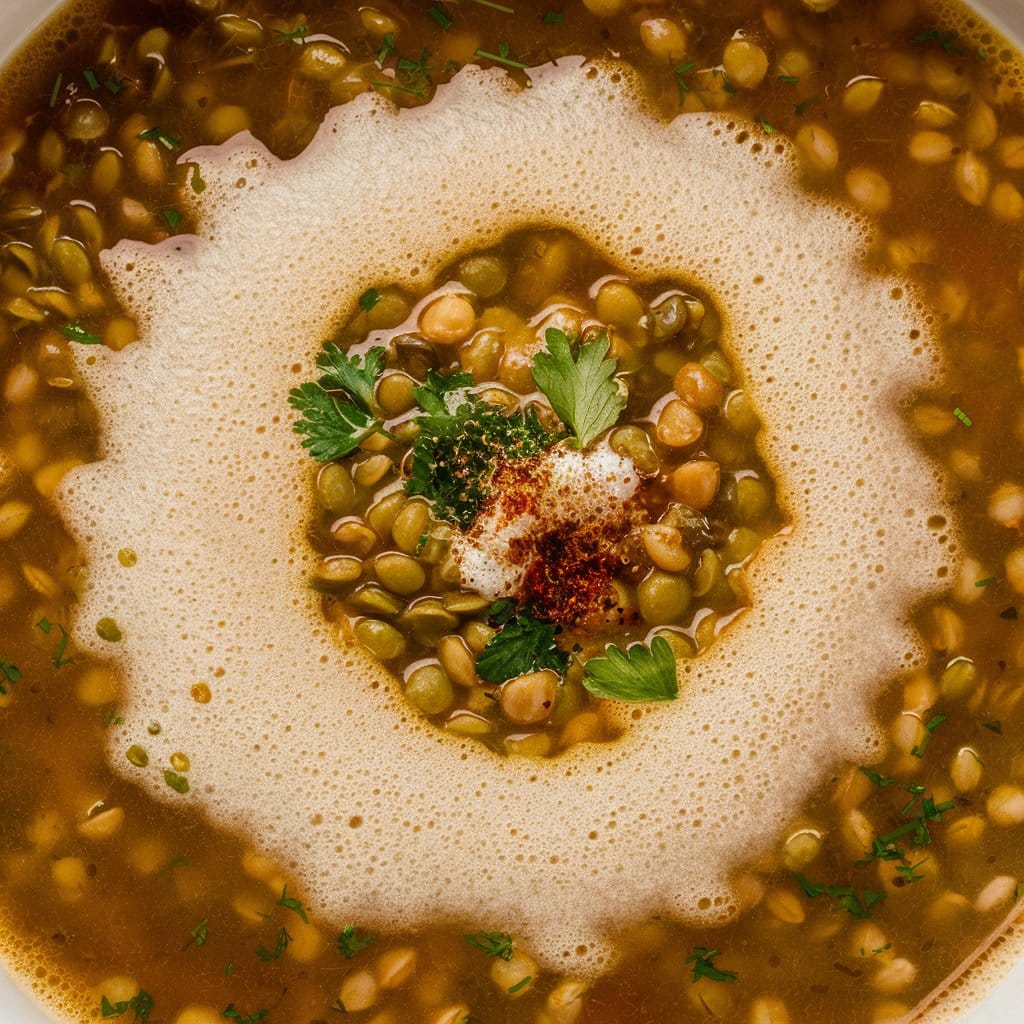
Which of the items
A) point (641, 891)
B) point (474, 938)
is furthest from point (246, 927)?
point (641, 891)

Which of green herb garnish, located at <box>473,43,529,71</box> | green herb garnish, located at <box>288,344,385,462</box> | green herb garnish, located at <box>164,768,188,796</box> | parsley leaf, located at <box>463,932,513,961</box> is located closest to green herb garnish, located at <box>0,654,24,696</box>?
green herb garnish, located at <box>164,768,188,796</box>

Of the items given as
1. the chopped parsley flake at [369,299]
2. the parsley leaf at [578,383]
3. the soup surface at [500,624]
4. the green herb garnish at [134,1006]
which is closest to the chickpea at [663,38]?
the soup surface at [500,624]

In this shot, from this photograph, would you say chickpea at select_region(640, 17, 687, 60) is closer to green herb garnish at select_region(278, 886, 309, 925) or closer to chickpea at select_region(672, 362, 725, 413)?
chickpea at select_region(672, 362, 725, 413)

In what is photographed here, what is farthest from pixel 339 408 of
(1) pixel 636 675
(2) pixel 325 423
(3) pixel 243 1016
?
(3) pixel 243 1016

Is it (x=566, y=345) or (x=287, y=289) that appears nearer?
(x=566, y=345)

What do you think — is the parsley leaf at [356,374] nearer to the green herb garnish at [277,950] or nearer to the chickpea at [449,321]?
the chickpea at [449,321]

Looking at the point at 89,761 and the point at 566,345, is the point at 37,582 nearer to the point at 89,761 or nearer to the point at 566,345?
the point at 89,761

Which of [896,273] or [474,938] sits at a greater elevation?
[896,273]
